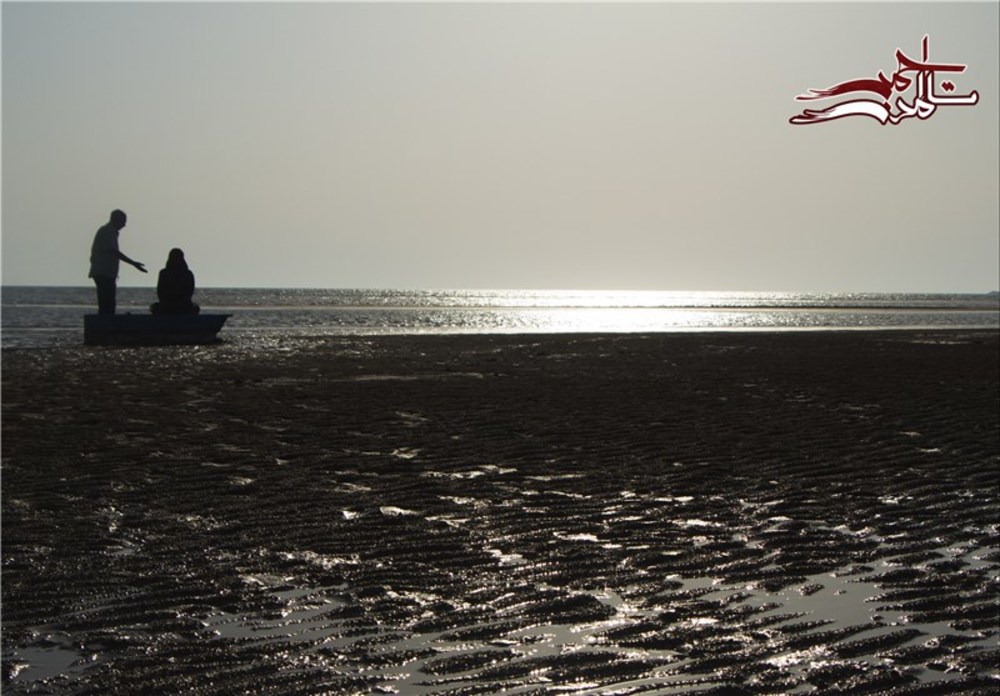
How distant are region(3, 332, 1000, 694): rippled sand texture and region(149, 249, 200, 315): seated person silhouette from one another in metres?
10.9

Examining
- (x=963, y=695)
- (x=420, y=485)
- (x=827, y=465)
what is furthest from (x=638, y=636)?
(x=827, y=465)

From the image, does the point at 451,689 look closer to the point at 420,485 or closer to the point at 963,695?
the point at 963,695

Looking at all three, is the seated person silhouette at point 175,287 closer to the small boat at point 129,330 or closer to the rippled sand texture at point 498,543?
the small boat at point 129,330

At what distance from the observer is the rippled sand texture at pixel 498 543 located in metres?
5.11

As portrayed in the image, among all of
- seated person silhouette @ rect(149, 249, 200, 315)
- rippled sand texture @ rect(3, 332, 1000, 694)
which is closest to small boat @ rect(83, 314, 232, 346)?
seated person silhouette @ rect(149, 249, 200, 315)

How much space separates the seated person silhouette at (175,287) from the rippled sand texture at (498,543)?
35.8 ft

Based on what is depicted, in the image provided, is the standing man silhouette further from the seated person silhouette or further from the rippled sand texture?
the rippled sand texture

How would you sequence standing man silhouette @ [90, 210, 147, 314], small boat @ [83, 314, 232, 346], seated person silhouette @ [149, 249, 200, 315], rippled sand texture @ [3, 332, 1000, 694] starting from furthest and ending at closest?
seated person silhouette @ [149, 249, 200, 315] → small boat @ [83, 314, 232, 346] → standing man silhouette @ [90, 210, 147, 314] → rippled sand texture @ [3, 332, 1000, 694]

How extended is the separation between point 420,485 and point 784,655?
470 cm

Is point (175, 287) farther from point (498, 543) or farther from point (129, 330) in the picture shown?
point (498, 543)

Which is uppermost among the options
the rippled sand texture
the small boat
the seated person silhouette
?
the seated person silhouette

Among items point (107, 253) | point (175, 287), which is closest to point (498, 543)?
point (107, 253)

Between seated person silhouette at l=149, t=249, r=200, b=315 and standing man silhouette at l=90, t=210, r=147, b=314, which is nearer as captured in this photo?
standing man silhouette at l=90, t=210, r=147, b=314

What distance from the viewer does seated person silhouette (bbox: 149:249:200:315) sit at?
87.6ft
